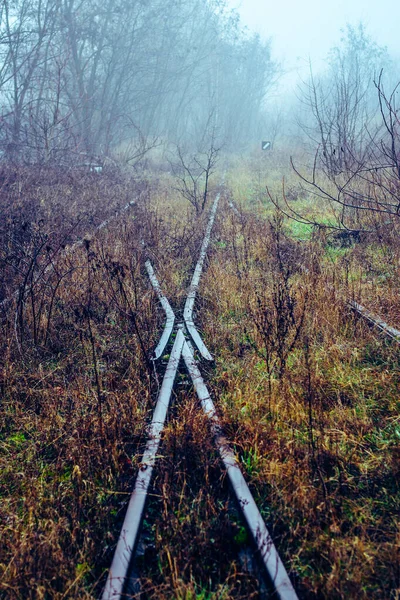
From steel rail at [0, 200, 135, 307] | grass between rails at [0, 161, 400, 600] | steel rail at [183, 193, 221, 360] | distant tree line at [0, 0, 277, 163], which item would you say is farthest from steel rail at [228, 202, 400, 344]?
distant tree line at [0, 0, 277, 163]

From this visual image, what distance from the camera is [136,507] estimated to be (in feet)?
7.72

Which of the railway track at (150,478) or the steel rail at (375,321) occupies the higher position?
the steel rail at (375,321)

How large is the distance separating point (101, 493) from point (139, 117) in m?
29.8

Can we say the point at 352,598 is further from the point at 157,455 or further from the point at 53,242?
the point at 53,242

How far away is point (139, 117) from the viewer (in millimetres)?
29016

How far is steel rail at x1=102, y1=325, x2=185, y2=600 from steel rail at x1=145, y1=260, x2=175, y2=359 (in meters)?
0.55

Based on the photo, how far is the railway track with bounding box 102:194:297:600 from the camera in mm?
1961

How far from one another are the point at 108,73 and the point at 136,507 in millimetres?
22386

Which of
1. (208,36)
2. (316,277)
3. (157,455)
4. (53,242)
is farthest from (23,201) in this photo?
(208,36)

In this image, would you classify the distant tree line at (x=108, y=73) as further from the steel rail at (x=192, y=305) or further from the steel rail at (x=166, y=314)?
the steel rail at (x=166, y=314)

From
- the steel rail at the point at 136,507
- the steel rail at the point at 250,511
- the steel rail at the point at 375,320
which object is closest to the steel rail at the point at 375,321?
the steel rail at the point at 375,320

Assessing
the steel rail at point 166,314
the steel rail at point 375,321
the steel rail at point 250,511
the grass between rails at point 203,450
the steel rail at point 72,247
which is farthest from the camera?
the steel rail at point 72,247

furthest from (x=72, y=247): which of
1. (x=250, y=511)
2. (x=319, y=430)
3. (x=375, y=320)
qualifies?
(x=250, y=511)

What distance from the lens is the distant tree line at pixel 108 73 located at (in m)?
15.1
